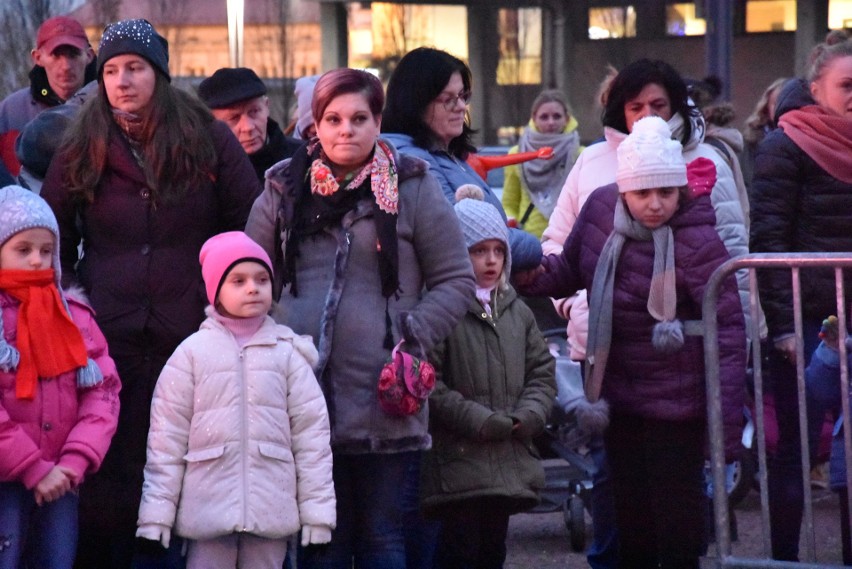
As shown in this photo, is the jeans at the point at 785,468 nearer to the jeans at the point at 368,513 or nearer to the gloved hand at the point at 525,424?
the gloved hand at the point at 525,424

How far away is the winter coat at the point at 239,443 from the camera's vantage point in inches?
185

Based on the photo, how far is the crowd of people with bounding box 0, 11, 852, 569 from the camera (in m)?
4.75

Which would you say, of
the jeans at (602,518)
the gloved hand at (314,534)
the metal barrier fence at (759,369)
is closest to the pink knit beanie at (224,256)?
the gloved hand at (314,534)

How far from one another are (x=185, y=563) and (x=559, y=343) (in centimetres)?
355

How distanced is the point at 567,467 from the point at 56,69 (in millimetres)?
3127

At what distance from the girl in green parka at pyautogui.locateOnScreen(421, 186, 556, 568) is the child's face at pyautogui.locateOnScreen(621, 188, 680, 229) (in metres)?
0.48

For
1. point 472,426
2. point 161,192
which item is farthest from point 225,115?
point 472,426

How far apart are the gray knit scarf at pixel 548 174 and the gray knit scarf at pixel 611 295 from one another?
417 centimetres

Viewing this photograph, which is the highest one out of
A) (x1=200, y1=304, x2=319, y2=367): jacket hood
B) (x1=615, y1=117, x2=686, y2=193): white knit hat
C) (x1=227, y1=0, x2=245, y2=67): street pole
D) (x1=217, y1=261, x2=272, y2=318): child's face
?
(x1=227, y1=0, x2=245, y2=67): street pole

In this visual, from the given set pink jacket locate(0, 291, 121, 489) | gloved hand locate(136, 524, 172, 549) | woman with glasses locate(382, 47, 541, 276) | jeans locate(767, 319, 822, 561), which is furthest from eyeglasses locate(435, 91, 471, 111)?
gloved hand locate(136, 524, 172, 549)

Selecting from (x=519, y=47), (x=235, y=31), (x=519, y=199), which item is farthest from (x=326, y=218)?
(x=519, y=47)

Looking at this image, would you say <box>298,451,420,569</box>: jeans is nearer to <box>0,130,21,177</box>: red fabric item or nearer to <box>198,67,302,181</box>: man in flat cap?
<box>198,67,302,181</box>: man in flat cap

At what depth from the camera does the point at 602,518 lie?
6035mm

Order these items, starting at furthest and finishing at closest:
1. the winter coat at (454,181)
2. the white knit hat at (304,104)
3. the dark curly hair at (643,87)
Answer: the white knit hat at (304,104)
the dark curly hair at (643,87)
the winter coat at (454,181)
